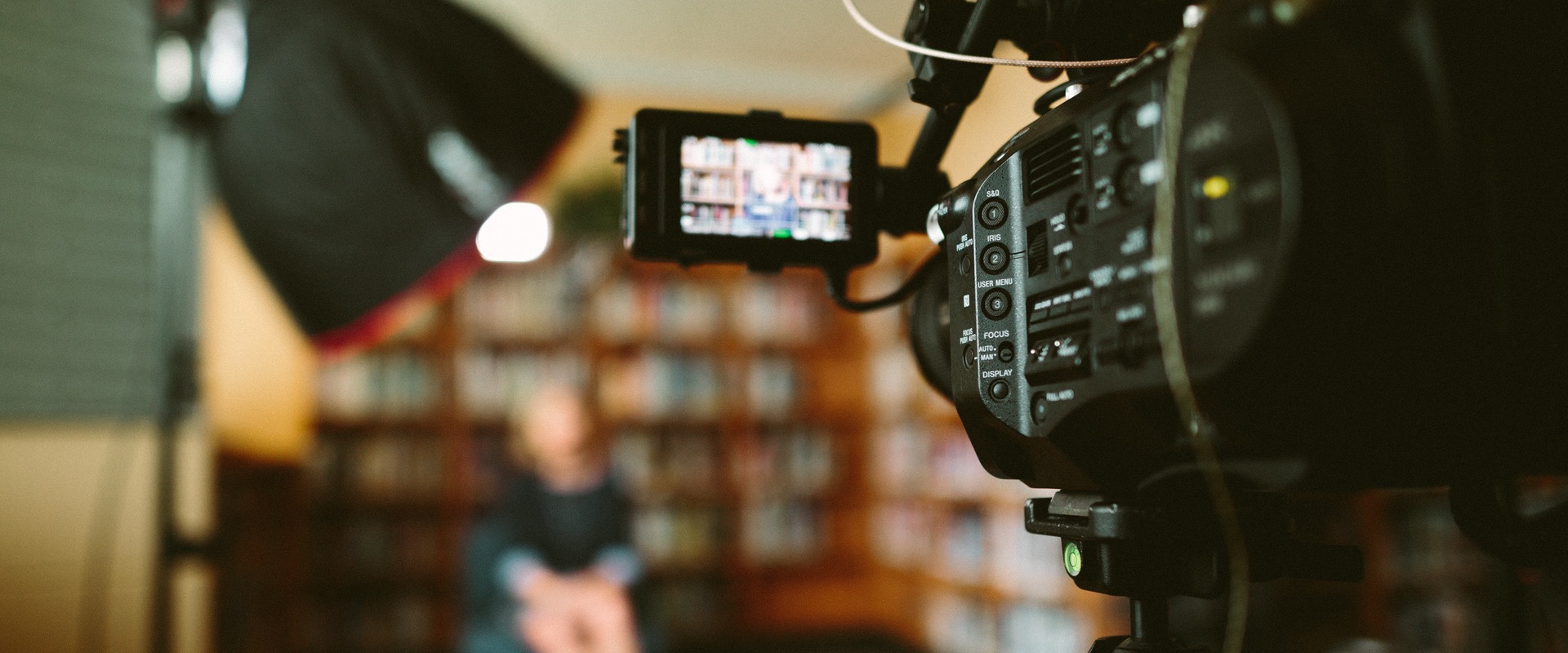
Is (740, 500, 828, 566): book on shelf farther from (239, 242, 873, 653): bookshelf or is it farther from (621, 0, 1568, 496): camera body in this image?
(621, 0, 1568, 496): camera body

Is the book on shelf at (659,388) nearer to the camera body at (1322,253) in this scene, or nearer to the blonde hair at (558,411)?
the blonde hair at (558,411)

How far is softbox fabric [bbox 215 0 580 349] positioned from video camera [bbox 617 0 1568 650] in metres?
2.42

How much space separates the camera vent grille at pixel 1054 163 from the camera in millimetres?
456

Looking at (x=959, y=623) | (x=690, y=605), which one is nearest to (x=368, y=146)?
(x=690, y=605)

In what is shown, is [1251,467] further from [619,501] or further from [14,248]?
[619,501]

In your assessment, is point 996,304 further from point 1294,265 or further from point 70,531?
point 70,531

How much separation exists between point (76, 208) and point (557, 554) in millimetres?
1511

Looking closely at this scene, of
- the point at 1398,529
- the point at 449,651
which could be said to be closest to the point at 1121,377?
the point at 1398,529

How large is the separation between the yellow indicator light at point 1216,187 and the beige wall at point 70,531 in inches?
88.1

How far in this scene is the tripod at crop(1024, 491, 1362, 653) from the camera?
1.62 feet

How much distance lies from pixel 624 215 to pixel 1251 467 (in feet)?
1.47

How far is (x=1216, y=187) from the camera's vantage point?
368 mm

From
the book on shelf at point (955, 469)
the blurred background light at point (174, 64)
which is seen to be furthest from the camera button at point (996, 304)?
the book on shelf at point (955, 469)

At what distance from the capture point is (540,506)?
2.80m
